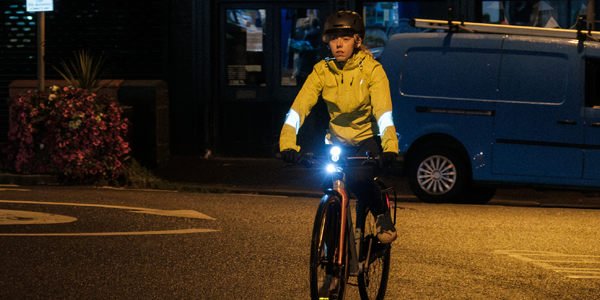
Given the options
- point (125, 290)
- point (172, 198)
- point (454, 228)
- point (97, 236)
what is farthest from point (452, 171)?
point (125, 290)

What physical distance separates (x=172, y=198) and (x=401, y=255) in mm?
4201

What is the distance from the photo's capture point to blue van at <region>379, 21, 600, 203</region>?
→ 34.2 ft

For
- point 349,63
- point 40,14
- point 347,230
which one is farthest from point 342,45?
point 40,14

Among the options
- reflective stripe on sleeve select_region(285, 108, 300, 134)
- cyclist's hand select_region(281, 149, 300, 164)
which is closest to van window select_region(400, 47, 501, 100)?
reflective stripe on sleeve select_region(285, 108, 300, 134)

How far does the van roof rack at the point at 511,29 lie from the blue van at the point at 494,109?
0.10ft

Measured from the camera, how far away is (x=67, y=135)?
11.7m

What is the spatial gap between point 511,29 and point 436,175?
2034 mm

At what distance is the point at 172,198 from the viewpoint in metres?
10.6

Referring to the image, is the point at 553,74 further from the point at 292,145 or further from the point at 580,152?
the point at 292,145

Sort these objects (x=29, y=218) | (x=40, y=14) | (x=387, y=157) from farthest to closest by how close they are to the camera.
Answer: (x=40, y=14) → (x=29, y=218) → (x=387, y=157)

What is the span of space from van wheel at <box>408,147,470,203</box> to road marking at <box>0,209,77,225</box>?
435 centimetres

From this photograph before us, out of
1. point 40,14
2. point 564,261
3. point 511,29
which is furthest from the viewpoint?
point 40,14

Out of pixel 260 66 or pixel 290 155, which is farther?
pixel 260 66

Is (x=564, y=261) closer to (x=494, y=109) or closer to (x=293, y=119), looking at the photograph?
(x=293, y=119)
